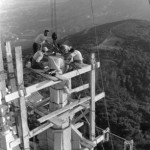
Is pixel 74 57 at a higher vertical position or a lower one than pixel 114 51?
higher

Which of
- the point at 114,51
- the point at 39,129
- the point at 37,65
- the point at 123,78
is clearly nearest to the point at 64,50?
the point at 37,65

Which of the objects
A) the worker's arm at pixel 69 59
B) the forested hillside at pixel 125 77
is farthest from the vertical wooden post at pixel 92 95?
the forested hillside at pixel 125 77

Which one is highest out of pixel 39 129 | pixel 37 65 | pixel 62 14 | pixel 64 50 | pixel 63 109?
pixel 64 50

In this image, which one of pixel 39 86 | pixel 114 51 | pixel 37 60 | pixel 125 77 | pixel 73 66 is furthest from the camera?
pixel 114 51

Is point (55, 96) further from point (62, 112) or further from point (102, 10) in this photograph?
point (102, 10)

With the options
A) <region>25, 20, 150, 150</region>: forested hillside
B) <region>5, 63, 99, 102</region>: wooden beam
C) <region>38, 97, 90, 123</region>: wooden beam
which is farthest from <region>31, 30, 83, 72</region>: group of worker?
<region>25, 20, 150, 150</region>: forested hillside

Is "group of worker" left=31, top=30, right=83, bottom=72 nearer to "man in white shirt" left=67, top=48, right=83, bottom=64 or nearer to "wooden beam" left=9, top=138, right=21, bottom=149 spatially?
"man in white shirt" left=67, top=48, right=83, bottom=64

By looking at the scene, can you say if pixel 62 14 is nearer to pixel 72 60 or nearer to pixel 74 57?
pixel 74 57

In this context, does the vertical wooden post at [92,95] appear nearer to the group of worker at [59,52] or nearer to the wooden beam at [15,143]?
the group of worker at [59,52]

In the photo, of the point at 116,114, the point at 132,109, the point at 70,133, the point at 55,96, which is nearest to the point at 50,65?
the point at 55,96

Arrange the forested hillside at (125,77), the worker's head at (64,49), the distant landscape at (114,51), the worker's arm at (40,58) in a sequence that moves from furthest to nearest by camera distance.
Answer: the distant landscape at (114,51) → the forested hillside at (125,77) → the worker's head at (64,49) → the worker's arm at (40,58)

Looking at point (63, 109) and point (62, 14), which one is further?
point (62, 14)
